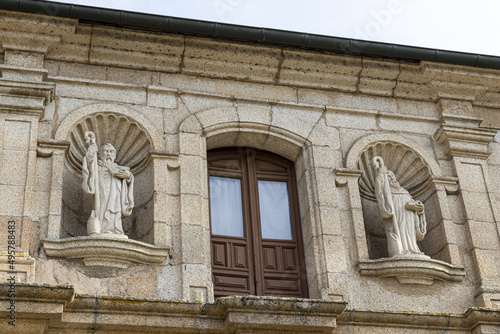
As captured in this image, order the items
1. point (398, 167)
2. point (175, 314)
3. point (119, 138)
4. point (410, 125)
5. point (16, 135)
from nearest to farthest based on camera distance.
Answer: point (175, 314) < point (16, 135) < point (119, 138) < point (398, 167) < point (410, 125)

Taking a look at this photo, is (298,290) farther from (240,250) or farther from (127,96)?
(127,96)

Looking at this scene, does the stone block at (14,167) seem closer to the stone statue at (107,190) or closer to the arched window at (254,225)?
the stone statue at (107,190)

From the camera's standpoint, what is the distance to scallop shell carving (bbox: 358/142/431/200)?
12.1 m

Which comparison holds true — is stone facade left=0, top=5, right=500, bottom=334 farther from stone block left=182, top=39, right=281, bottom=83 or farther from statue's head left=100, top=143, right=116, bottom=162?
statue's head left=100, top=143, right=116, bottom=162

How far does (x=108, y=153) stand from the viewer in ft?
36.1

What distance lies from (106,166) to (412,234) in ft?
11.9

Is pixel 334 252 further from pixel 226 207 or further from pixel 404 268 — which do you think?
pixel 226 207

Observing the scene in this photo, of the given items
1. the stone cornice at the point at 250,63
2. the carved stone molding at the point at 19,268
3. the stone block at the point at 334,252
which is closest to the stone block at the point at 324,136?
the stone cornice at the point at 250,63

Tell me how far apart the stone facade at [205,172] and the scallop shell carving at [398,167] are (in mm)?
20

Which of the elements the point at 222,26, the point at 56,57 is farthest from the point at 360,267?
the point at 56,57

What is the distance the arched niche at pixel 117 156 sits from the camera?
10977mm

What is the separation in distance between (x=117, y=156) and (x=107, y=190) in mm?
1007

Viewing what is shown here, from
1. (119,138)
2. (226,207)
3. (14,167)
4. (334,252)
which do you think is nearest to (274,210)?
(226,207)

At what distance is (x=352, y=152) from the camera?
39.2ft
